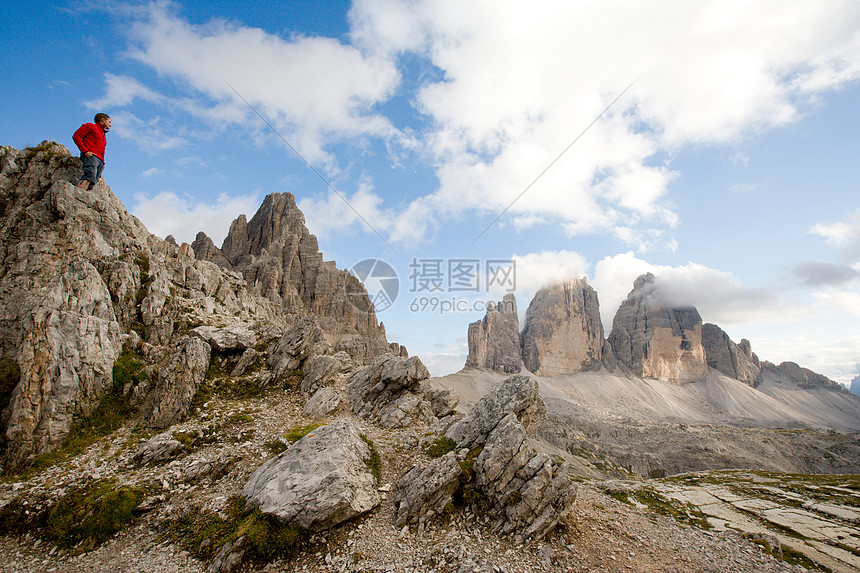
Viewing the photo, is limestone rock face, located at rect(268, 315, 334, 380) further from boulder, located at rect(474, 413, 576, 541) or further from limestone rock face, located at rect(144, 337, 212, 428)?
boulder, located at rect(474, 413, 576, 541)

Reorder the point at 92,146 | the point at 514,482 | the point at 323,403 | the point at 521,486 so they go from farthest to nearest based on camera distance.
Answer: the point at 92,146
the point at 323,403
the point at 514,482
the point at 521,486

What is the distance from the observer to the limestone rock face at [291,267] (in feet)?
293

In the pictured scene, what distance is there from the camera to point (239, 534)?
12781 mm

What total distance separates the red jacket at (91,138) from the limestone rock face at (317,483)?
2640 cm

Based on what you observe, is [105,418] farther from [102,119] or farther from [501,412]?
[501,412]

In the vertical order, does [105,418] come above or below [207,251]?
below

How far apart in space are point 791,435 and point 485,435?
176 m

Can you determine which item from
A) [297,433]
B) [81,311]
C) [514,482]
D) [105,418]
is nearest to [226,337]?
[81,311]

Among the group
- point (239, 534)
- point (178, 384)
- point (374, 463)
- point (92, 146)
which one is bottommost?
point (239, 534)

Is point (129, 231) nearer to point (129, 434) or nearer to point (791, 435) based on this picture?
→ point (129, 434)

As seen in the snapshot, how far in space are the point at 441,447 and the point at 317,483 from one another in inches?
303

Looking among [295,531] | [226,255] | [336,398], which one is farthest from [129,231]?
[226,255]

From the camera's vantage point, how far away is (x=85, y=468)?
52.7ft

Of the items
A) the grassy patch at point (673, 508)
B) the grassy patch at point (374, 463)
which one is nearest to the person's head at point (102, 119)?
the grassy patch at point (374, 463)
